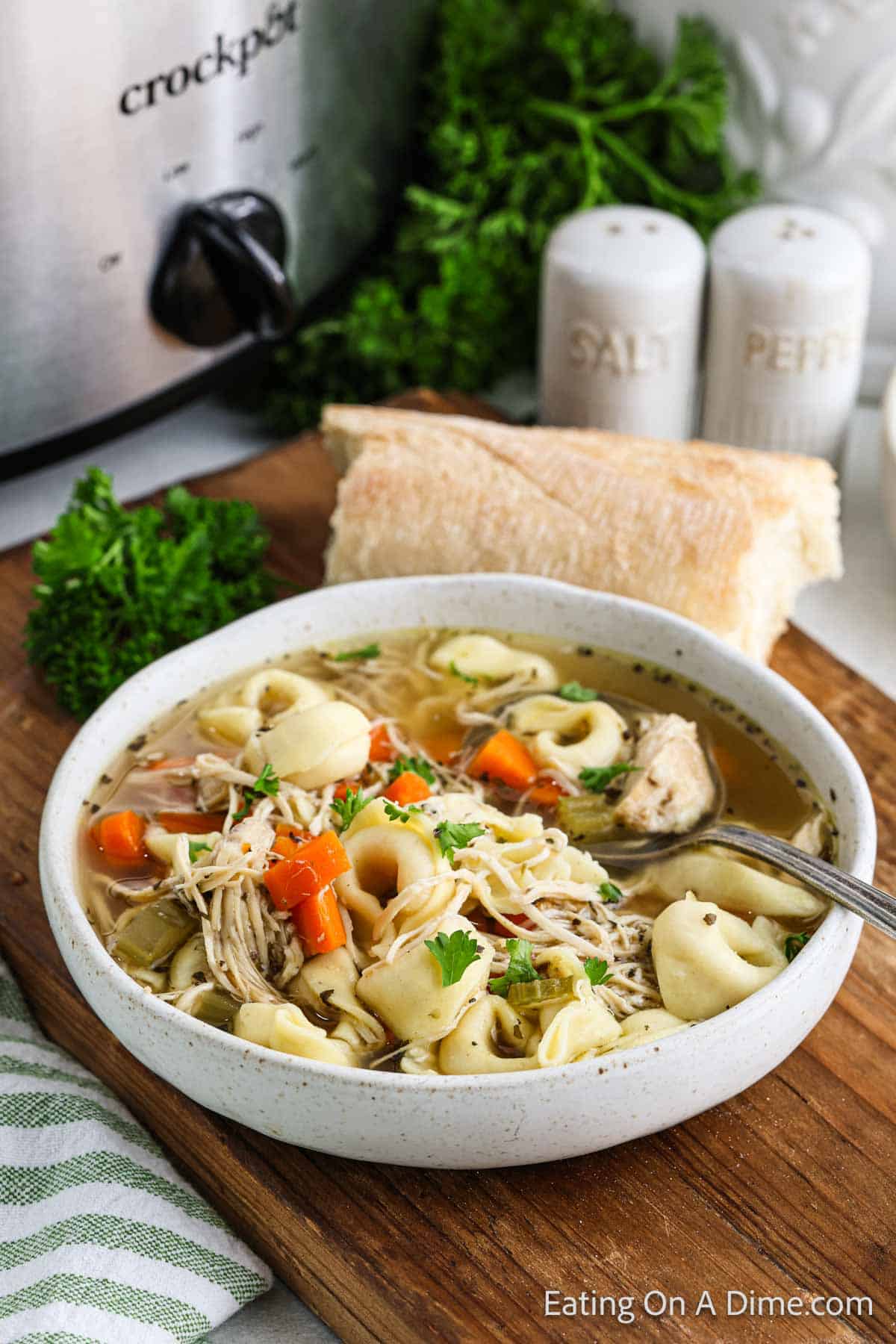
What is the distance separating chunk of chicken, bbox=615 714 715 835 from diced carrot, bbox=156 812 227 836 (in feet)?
1.81

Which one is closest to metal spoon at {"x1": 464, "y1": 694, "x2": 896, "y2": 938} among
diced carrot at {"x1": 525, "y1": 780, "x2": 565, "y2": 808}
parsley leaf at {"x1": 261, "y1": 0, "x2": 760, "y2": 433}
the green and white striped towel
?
diced carrot at {"x1": 525, "y1": 780, "x2": 565, "y2": 808}

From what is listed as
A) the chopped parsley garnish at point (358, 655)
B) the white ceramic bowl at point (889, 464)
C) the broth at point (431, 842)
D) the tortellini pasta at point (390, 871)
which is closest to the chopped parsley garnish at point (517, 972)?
the broth at point (431, 842)

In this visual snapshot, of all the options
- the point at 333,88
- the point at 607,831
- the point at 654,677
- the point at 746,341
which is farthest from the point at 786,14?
the point at 607,831

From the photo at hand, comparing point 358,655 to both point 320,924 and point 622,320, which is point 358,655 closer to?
point 320,924

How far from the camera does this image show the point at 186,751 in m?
2.19

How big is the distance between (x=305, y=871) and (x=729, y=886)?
547 millimetres

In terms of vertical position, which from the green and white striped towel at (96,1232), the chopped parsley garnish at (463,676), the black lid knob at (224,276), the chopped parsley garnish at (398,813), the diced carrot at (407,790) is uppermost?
the black lid knob at (224,276)

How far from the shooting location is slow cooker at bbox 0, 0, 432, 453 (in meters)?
2.41

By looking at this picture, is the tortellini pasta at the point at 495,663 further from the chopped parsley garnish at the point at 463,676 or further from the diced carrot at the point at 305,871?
the diced carrot at the point at 305,871

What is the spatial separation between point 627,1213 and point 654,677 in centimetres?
86

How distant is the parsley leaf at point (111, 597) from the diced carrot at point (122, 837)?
18.4 inches

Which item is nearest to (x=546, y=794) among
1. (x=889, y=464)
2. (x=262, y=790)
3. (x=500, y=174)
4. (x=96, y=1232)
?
(x=262, y=790)

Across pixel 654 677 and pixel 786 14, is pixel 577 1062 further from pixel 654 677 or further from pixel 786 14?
pixel 786 14

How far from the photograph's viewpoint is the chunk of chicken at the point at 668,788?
6.73ft
